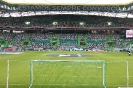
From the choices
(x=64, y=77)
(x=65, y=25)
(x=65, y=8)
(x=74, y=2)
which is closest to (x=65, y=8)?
(x=65, y=8)

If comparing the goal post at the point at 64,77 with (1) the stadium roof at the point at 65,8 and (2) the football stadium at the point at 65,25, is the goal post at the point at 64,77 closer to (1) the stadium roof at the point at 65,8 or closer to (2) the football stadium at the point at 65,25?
(2) the football stadium at the point at 65,25

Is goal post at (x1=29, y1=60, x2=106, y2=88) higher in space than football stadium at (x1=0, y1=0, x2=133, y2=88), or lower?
lower

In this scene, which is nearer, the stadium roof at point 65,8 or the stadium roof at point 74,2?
the stadium roof at point 74,2

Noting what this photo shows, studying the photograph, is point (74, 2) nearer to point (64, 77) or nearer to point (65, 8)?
point (65, 8)

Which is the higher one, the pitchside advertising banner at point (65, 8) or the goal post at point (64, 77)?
the pitchside advertising banner at point (65, 8)

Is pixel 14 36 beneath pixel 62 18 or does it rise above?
beneath

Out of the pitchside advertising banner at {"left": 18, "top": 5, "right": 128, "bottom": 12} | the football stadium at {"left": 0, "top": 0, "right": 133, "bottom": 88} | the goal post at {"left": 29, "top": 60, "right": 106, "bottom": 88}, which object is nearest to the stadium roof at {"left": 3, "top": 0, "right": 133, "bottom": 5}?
the football stadium at {"left": 0, "top": 0, "right": 133, "bottom": 88}

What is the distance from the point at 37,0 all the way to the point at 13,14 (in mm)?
11985

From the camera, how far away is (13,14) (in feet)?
283

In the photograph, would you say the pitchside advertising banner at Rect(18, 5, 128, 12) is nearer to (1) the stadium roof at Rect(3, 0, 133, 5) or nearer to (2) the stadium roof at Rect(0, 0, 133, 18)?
(2) the stadium roof at Rect(0, 0, 133, 18)

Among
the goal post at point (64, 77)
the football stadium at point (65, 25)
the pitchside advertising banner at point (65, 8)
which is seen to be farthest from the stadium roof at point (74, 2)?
the goal post at point (64, 77)

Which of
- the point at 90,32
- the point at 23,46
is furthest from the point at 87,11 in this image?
the point at 23,46

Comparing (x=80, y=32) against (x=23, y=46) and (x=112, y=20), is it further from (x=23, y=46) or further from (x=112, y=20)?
(x=23, y=46)

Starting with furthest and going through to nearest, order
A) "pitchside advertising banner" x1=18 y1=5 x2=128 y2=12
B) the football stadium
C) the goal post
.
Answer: "pitchside advertising banner" x1=18 y1=5 x2=128 y2=12 → the football stadium → the goal post
